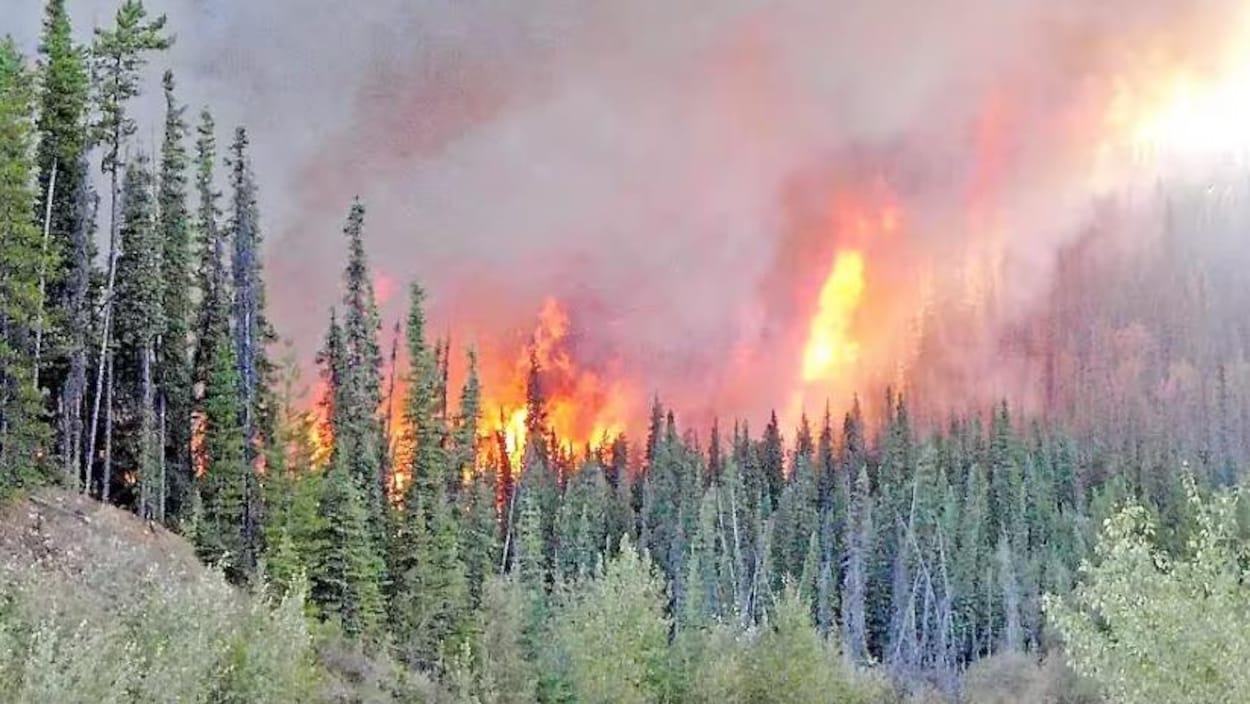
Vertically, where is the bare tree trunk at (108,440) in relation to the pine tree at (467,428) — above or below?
below

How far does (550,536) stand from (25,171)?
401ft

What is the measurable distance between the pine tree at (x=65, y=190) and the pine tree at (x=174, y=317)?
855cm

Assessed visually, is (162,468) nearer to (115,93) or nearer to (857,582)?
(115,93)

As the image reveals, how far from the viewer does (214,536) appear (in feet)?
279

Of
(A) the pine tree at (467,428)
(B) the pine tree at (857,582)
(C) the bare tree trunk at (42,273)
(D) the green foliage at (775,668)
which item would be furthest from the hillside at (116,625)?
(B) the pine tree at (857,582)

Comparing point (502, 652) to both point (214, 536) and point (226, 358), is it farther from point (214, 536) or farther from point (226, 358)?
point (226, 358)

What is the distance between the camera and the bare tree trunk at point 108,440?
7944 centimetres

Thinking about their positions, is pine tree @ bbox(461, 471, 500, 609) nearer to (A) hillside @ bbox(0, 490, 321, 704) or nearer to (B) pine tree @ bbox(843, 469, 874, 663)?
(A) hillside @ bbox(0, 490, 321, 704)

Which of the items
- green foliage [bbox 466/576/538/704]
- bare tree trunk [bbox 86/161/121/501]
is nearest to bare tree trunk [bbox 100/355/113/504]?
bare tree trunk [bbox 86/161/121/501]

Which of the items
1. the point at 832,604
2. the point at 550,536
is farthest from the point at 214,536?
the point at 832,604

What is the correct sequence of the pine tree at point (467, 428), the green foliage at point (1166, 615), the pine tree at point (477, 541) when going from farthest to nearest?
the pine tree at point (467, 428), the pine tree at point (477, 541), the green foliage at point (1166, 615)

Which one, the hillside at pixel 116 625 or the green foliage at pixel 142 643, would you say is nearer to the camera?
the green foliage at pixel 142 643

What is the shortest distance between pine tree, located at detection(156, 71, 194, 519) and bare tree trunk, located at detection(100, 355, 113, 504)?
3.98 meters

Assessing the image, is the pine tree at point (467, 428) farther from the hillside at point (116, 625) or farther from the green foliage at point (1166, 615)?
the green foliage at point (1166, 615)
